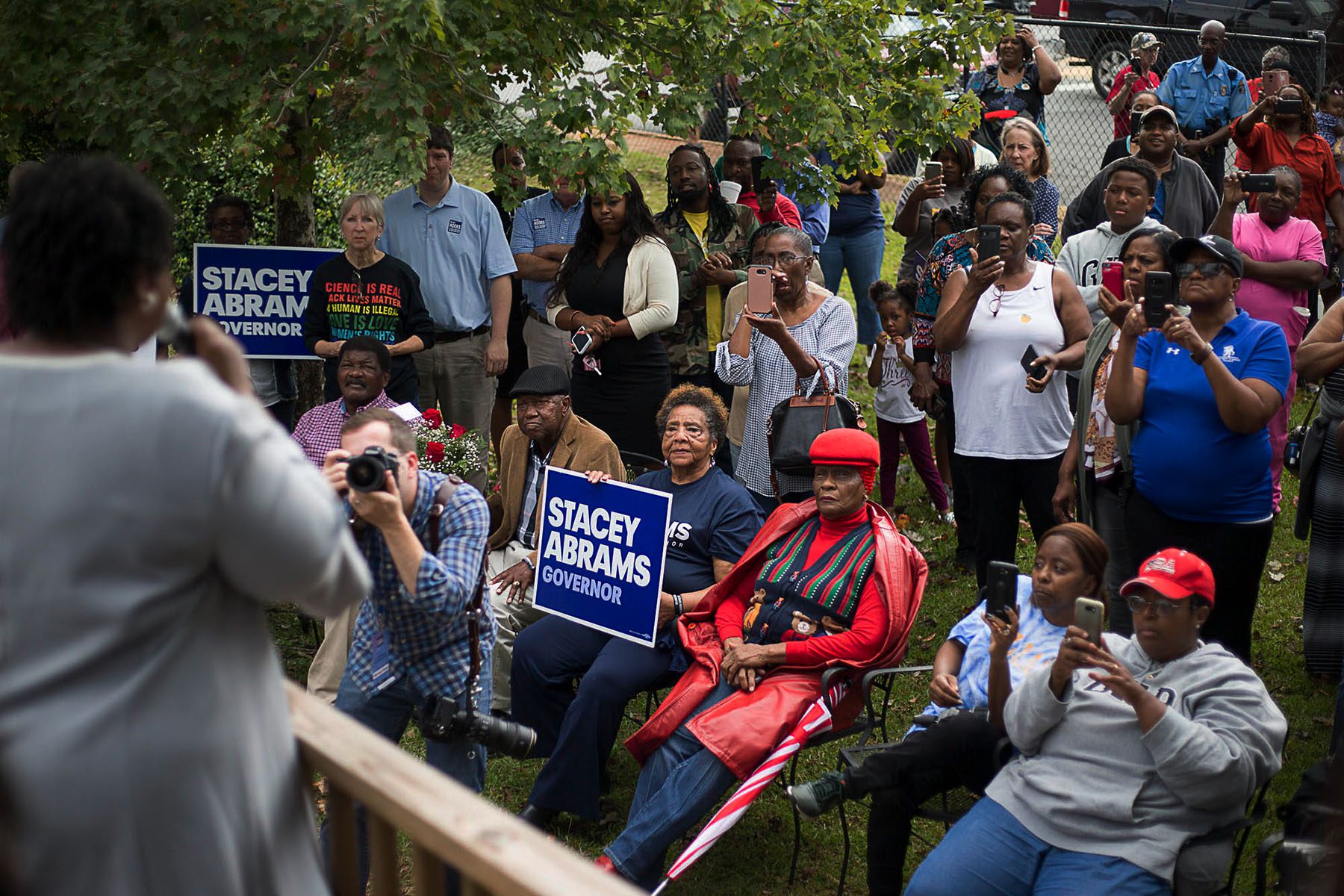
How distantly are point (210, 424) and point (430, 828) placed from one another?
717 millimetres

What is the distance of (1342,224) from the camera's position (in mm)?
9820

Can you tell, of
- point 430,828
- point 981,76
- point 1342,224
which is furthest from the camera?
point 981,76

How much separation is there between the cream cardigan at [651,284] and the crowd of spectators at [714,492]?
18mm

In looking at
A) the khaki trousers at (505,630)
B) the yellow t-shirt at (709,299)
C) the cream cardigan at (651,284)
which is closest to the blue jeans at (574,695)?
the khaki trousers at (505,630)

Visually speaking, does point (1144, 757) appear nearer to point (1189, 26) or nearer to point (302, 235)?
point (302, 235)

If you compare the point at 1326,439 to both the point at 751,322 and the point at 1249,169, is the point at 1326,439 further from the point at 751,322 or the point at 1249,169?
the point at 1249,169

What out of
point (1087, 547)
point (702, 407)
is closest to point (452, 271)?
point (702, 407)

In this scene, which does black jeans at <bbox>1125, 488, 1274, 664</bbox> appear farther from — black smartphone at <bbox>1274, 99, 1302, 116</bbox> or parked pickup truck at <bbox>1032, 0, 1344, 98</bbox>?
parked pickup truck at <bbox>1032, 0, 1344, 98</bbox>

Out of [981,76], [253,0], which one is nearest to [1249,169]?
[981,76]

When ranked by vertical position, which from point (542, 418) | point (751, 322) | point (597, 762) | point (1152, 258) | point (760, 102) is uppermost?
point (760, 102)

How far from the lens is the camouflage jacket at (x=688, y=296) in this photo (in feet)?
26.5

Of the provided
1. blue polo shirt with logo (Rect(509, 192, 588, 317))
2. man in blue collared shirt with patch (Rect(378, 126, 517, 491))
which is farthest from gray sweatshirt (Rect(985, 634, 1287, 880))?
blue polo shirt with logo (Rect(509, 192, 588, 317))

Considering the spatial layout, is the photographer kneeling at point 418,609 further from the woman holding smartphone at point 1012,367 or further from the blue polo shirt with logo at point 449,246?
the blue polo shirt with logo at point 449,246

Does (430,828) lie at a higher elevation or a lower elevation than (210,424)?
lower
